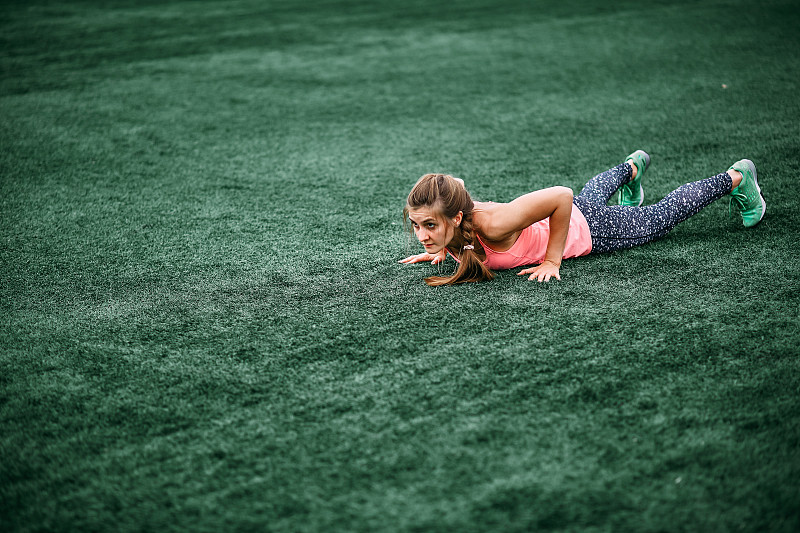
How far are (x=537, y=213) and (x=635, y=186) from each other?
81 centimetres

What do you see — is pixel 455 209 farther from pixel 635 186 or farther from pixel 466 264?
pixel 635 186

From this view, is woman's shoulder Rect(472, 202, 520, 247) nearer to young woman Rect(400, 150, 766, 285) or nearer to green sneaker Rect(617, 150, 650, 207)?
young woman Rect(400, 150, 766, 285)

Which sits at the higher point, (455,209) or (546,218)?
(455,209)

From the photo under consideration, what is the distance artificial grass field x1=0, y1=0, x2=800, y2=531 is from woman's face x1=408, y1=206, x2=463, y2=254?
0.58ft

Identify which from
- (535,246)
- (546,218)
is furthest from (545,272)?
(546,218)

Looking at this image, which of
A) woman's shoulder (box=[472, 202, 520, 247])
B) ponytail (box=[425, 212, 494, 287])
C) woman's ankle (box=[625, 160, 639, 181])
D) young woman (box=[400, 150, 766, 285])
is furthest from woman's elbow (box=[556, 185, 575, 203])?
woman's ankle (box=[625, 160, 639, 181])

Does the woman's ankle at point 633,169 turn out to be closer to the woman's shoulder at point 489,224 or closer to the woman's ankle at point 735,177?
the woman's ankle at point 735,177

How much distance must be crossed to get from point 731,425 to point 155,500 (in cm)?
132

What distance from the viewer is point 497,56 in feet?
16.8

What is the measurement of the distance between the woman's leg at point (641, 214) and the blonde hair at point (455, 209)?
457 mm

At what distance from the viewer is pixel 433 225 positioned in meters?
2.19

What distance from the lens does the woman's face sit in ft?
7.07

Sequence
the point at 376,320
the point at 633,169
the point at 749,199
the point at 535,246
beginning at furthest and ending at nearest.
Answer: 1. the point at 633,169
2. the point at 749,199
3. the point at 535,246
4. the point at 376,320

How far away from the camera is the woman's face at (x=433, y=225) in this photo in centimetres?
216
